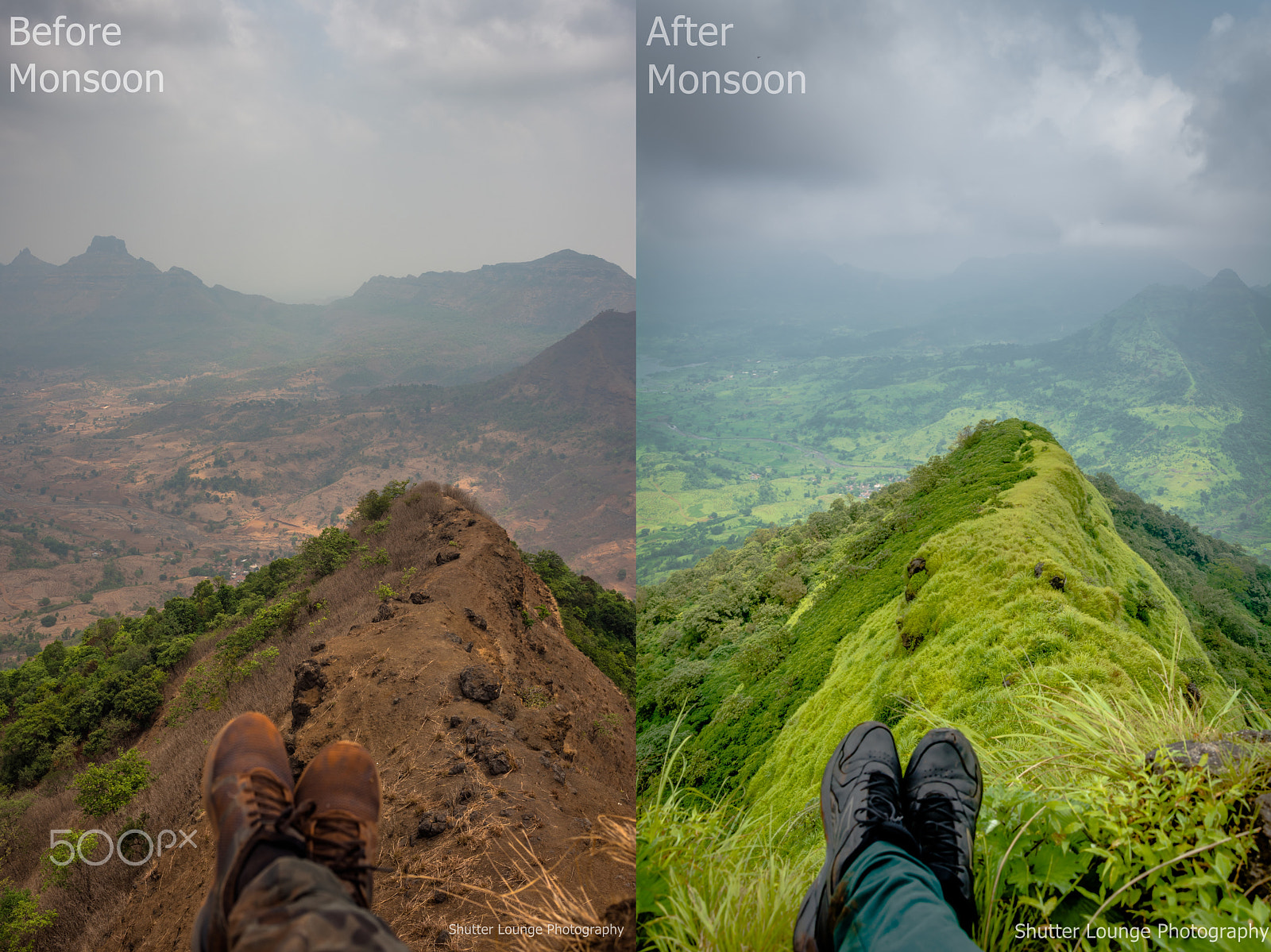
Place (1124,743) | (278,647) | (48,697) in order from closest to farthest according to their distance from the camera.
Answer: (1124,743)
(278,647)
(48,697)

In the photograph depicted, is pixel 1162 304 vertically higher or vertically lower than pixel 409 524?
higher

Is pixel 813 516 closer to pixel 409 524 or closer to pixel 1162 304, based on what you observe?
pixel 409 524

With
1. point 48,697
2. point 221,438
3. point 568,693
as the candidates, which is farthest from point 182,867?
point 221,438

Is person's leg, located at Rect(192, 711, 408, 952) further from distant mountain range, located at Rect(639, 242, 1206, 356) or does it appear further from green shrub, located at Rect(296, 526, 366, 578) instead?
distant mountain range, located at Rect(639, 242, 1206, 356)

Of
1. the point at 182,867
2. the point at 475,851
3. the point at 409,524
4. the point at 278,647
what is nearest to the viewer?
the point at 475,851

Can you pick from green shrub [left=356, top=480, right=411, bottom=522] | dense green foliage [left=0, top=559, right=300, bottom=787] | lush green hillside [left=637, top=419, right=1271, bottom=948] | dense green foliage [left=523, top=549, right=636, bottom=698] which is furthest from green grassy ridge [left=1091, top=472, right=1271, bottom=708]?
green shrub [left=356, top=480, right=411, bottom=522]

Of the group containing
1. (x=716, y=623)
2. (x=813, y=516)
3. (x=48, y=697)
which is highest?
(x=813, y=516)

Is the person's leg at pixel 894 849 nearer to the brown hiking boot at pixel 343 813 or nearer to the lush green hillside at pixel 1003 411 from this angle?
the brown hiking boot at pixel 343 813
